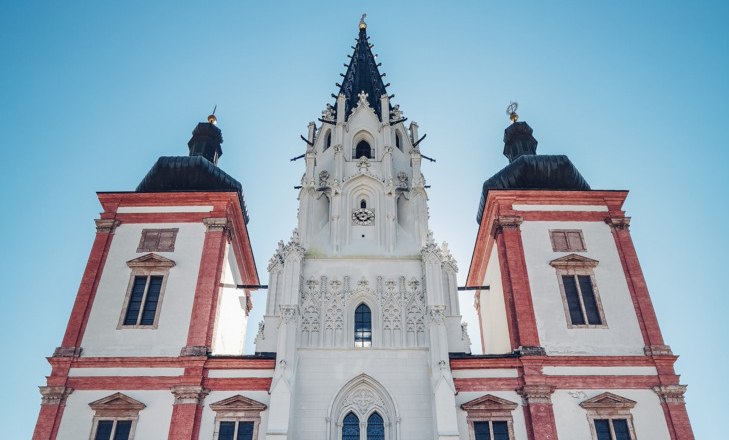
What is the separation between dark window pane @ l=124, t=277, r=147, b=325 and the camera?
24.7 meters

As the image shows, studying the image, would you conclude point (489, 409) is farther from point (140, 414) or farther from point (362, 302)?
point (140, 414)

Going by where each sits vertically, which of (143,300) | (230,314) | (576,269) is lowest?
(143,300)

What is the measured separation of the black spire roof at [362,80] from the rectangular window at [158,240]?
1066cm

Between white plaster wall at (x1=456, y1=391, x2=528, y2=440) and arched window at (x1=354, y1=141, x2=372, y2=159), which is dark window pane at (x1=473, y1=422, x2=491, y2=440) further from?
arched window at (x1=354, y1=141, x2=372, y2=159)

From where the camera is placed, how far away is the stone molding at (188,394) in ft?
73.0

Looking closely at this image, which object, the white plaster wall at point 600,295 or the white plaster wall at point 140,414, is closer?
the white plaster wall at point 140,414

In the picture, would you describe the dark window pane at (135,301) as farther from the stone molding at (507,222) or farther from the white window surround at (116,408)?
the stone molding at (507,222)

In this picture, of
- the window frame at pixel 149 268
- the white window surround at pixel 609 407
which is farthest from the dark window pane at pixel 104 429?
the white window surround at pixel 609 407

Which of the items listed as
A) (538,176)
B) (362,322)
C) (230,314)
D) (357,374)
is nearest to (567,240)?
(538,176)

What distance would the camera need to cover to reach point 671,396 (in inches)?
888

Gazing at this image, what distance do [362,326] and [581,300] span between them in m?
8.46

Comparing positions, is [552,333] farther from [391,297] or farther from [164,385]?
[164,385]

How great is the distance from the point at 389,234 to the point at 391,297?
9.89 feet

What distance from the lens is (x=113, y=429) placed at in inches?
861
